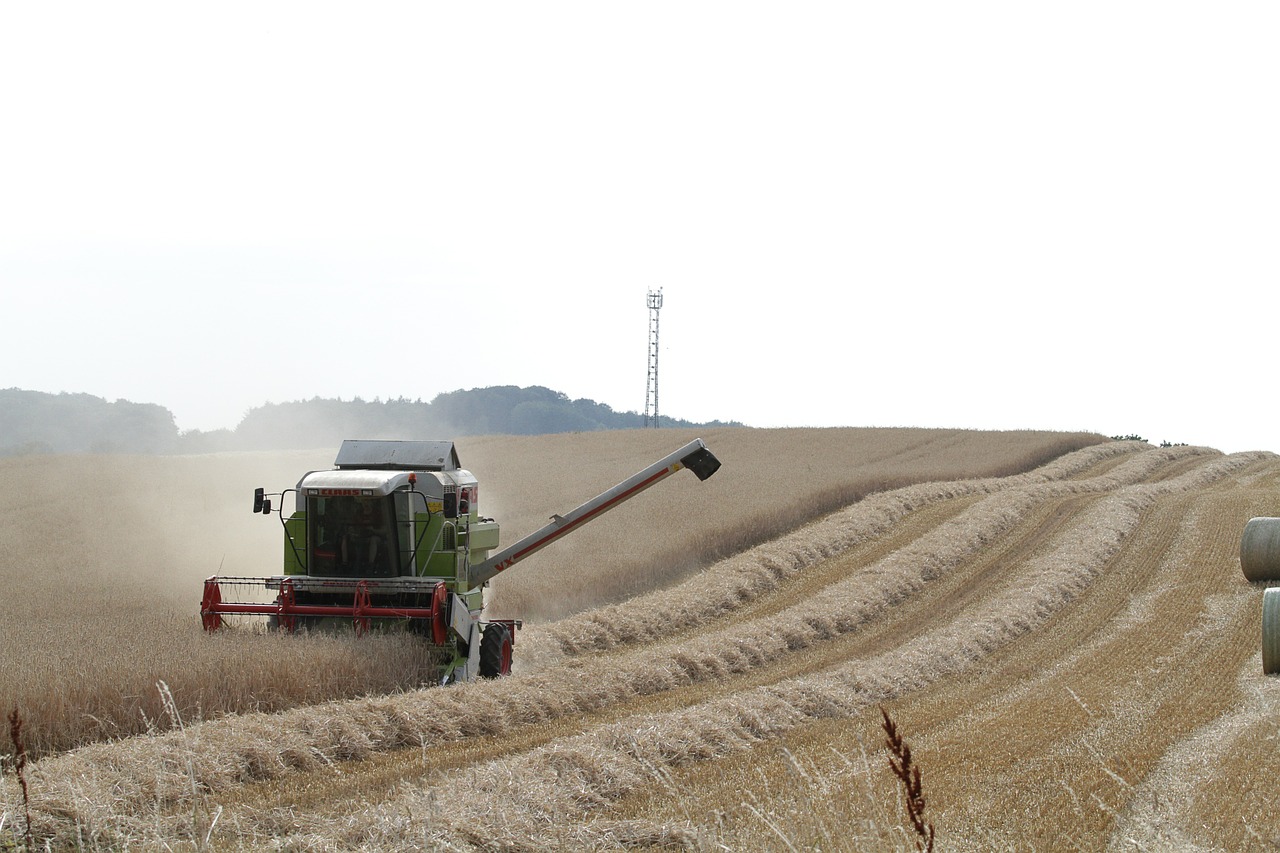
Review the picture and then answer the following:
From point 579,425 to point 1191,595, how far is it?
83232 millimetres

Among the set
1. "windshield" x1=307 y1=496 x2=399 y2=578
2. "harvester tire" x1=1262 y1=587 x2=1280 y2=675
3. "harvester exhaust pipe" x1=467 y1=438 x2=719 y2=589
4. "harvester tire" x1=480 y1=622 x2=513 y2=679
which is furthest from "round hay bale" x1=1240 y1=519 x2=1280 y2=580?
"windshield" x1=307 y1=496 x2=399 y2=578

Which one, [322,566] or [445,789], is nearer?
[445,789]

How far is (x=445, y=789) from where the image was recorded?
6867 mm

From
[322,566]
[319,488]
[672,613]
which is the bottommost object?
[672,613]

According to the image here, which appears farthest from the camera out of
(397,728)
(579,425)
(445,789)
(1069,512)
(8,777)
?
(579,425)

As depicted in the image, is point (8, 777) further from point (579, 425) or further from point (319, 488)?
point (579, 425)

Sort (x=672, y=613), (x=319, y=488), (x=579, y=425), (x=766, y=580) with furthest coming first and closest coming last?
1. (x=579, y=425)
2. (x=766, y=580)
3. (x=672, y=613)
4. (x=319, y=488)

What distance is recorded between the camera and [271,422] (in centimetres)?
3219

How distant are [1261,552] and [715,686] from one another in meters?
10.2

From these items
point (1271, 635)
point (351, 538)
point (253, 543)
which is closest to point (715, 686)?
point (351, 538)

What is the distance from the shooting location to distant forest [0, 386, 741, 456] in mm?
32719

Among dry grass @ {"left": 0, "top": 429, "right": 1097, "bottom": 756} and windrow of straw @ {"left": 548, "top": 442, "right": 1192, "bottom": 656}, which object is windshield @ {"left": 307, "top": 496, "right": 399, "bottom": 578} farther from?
windrow of straw @ {"left": 548, "top": 442, "right": 1192, "bottom": 656}

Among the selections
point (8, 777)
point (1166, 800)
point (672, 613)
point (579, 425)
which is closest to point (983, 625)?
point (672, 613)

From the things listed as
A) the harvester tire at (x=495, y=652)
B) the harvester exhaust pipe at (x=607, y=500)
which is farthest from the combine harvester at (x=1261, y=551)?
the harvester tire at (x=495, y=652)
